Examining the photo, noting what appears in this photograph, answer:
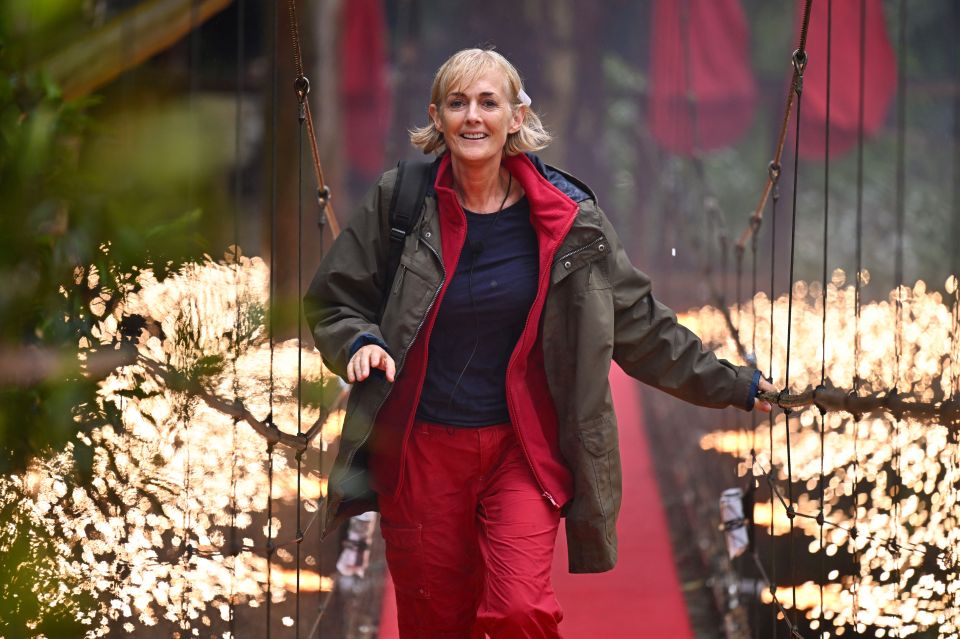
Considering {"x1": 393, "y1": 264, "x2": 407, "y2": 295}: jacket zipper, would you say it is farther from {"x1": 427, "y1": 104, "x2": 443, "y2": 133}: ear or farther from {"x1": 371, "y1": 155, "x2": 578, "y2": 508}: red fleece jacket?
{"x1": 427, "y1": 104, "x2": 443, "y2": 133}: ear

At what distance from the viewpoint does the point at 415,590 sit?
2.05m

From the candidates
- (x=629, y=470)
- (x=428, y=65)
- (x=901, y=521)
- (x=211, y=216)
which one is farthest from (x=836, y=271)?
(x=211, y=216)

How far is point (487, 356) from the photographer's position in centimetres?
195

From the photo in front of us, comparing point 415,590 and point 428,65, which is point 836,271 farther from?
point 415,590

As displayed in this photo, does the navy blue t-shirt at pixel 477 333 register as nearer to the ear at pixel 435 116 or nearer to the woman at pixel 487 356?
the woman at pixel 487 356

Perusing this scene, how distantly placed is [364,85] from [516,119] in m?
8.82

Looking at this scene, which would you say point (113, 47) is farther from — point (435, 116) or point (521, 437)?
point (521, 437)

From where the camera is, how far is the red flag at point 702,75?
36.3ft

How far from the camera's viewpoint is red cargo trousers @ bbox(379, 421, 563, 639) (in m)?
1.90

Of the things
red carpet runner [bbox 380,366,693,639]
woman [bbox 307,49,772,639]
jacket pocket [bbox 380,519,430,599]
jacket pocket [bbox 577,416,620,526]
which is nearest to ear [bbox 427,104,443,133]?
woman [bbox 307,49,772,639]

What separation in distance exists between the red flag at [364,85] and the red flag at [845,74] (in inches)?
122

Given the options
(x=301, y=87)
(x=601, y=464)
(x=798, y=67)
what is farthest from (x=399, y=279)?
(x=798, y=67)

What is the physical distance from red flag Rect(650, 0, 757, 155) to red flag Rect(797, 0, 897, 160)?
0.85 metres

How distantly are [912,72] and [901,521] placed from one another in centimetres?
967
